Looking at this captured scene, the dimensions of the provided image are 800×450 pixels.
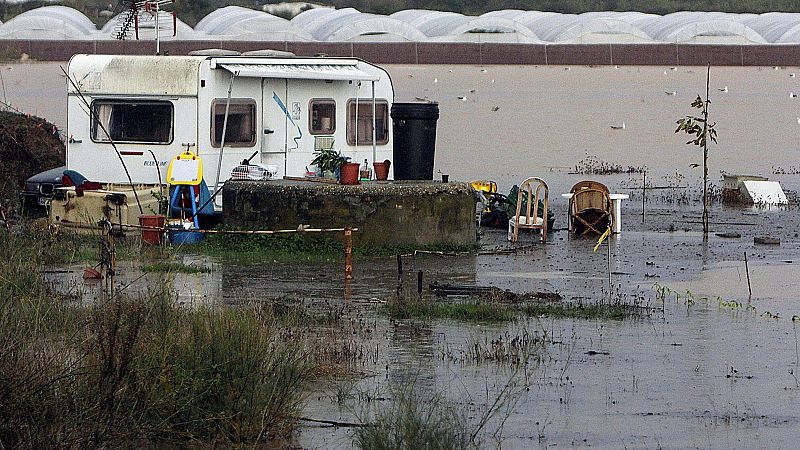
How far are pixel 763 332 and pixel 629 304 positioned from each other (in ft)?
4.99

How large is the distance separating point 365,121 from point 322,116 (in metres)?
0.90

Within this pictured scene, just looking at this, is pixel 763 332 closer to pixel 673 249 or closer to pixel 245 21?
pixel 673 249

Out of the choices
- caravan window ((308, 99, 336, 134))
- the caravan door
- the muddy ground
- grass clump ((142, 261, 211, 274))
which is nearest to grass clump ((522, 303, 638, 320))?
the muddy ground

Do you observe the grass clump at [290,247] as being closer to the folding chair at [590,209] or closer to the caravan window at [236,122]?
the caravan window at [236,122]

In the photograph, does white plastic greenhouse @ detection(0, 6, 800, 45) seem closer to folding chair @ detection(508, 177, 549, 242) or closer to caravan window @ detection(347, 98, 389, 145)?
caravan window @ detection(347, 98, 389, 145)

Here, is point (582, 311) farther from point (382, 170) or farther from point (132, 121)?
point (132, 121)

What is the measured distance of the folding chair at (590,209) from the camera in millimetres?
19922

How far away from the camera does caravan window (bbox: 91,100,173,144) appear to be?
19.6 m

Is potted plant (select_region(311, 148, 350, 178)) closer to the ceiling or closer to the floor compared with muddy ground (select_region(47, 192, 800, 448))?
closer to the ceiling

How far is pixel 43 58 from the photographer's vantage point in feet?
232

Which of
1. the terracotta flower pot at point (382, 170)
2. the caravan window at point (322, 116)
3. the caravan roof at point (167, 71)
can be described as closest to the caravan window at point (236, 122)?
the caravan roof at point (167, 71)

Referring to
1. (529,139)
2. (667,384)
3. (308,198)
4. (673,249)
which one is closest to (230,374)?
(667,384)

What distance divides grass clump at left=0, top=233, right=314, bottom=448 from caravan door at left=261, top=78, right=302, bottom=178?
1097 cm

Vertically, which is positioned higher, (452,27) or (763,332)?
(452,27)
